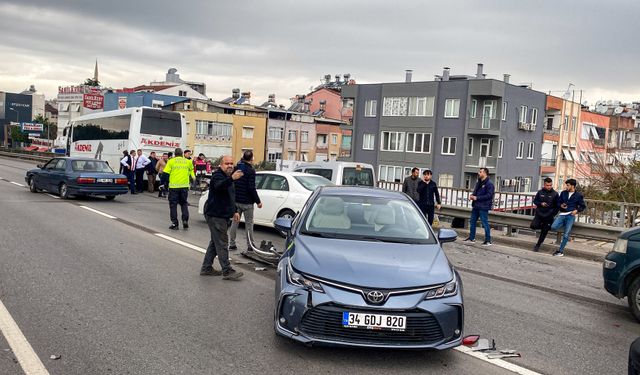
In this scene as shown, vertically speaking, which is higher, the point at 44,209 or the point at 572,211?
the point at 572,211

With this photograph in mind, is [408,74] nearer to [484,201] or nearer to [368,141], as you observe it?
[368,141]

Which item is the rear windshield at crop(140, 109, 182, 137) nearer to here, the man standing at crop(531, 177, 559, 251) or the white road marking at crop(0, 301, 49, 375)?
the man standing at crop(531, 177, 559, 251)

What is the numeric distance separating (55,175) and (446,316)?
1669 cm

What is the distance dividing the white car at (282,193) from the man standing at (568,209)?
5152mm

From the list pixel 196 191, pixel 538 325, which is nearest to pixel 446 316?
pixel 538 325

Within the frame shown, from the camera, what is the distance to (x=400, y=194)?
7012 millimetres

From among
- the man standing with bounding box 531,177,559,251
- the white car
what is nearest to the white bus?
the white car

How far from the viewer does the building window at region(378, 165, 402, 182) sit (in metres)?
52.7

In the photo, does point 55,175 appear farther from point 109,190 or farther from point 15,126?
point 15,126

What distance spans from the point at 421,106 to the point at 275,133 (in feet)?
87.7

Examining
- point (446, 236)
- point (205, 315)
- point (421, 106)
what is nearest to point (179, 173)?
point (205, 315)

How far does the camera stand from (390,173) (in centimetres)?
5338

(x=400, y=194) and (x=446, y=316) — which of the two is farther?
(x=400, y=194)

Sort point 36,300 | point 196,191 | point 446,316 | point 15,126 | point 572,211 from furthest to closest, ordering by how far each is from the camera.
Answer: point 15,126
point 196,191
point 572,211
point 36,300
point 446,316
